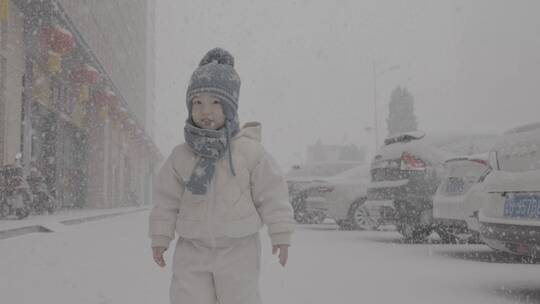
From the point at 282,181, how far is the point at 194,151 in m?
0.45

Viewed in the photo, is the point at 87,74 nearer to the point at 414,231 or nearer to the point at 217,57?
the point at 414,231

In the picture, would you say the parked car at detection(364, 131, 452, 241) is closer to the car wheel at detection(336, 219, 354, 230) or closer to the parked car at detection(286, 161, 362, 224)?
the car wheel at detection(336, 219, 354, 230)

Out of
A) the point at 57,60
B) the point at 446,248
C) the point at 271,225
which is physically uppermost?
the point at 57,60

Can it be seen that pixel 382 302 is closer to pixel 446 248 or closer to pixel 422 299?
pixel 422 299

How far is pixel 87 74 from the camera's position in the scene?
1925cm

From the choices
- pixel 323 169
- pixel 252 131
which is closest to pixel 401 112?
pixel 323 169

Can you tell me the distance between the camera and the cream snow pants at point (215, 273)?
8.82 ft

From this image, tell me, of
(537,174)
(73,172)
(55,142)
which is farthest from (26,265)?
(73,172)

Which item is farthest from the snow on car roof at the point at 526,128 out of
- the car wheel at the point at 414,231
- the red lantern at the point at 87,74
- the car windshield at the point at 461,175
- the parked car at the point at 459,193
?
the red lantern at the point at 87,74

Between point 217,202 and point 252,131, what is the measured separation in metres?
0.45

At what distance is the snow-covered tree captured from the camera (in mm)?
84188

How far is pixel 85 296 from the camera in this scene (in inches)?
172

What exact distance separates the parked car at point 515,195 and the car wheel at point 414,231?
3.55 meters

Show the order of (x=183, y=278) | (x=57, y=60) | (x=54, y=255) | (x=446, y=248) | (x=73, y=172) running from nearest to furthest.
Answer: (x=183, y=278) → (x=54, y=255) → (x=446, y=248) → (x=57, y=60) → (x=73, y=172)
